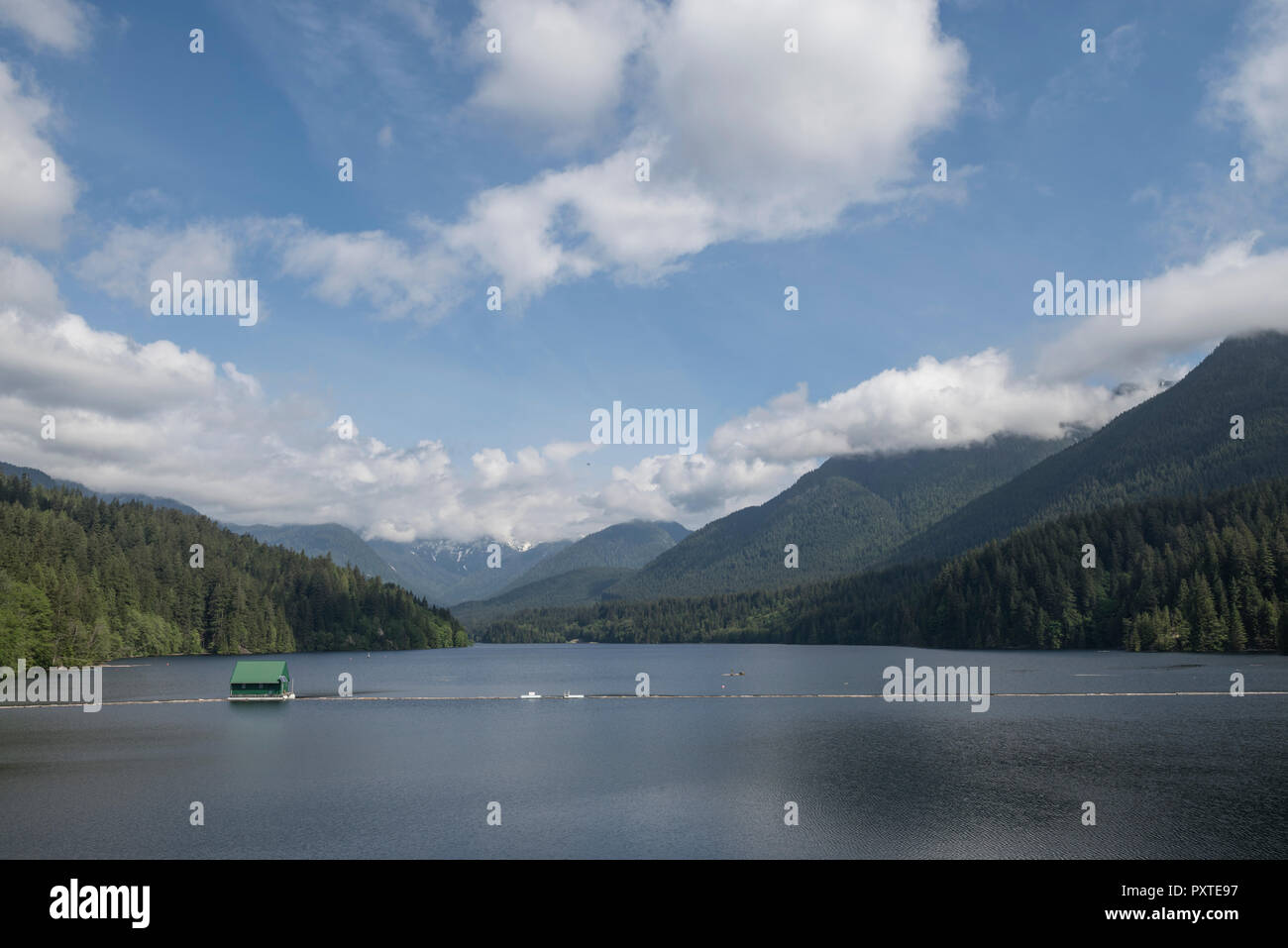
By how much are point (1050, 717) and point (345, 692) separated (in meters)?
A: 99.4

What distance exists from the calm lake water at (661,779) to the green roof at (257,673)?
903 centimetres

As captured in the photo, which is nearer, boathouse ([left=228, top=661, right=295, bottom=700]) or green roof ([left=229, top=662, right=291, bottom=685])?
boathouse ([left=228, top=661, right=295, bottom=700])

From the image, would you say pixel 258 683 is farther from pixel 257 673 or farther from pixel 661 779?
pixel 661 779

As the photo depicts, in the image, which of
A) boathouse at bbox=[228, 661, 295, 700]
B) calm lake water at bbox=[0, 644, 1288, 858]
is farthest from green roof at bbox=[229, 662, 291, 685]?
calm lake water at bbox=[0, 644, 1288, 858]

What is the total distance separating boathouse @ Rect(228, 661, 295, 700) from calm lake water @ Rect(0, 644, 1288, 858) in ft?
26.5

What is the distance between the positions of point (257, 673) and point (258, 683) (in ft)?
7.07

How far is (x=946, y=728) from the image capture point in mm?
85750

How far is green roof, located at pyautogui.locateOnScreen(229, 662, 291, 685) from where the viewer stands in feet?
406

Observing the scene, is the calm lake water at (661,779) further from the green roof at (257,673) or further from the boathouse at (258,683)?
the green roof at (257,673)

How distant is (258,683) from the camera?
12356 centimetres

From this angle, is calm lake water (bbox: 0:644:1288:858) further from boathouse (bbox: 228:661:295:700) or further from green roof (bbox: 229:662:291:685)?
green roof (bbox: 229:662:291:685)

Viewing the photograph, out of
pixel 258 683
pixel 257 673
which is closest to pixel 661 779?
pixel 258 683
